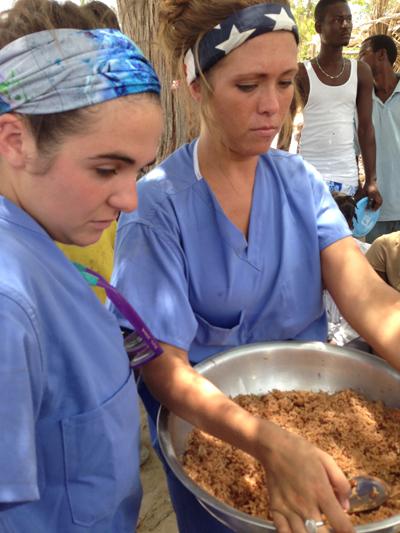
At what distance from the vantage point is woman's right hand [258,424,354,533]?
0.83 metres

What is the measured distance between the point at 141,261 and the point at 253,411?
1.44ft

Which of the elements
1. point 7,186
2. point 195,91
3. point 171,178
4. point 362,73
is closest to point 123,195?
point 7,186

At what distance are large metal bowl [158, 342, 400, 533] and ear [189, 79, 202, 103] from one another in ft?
2.03

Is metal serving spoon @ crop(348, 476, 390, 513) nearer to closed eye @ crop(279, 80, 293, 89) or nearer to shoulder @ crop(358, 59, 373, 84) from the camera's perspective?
closed eye @ crop(279, 80, 293, 89)

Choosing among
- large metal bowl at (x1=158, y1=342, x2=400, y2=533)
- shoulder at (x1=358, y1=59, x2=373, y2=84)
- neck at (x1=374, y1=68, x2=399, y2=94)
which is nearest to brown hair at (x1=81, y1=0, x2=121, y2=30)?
large metal bowl at (x1=158, y1=342, x2=400, y2=533)

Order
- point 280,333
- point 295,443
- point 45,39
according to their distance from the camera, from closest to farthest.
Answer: point 45,39, point 295,443, point 280,333

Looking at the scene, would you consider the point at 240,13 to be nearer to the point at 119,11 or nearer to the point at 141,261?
the point at 141,261

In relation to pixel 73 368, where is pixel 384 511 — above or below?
below

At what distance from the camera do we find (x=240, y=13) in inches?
46.6

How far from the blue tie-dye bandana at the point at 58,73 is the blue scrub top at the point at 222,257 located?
0.44 meters

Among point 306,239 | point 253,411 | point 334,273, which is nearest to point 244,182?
point 306,239

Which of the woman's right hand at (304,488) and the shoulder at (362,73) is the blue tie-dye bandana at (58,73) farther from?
the shoulder at (362,73)

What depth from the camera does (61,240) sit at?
90 centimetres

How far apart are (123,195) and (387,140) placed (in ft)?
11.9
